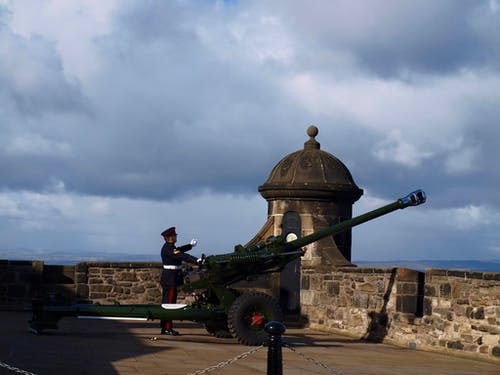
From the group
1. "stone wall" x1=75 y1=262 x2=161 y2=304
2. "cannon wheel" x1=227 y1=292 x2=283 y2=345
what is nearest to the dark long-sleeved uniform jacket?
"cannon wheel" x1=227 y1=292 x2=283 y2=345

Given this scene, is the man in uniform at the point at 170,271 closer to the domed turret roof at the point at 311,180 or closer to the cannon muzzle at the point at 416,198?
the cannon muzzle at the point at 416,198

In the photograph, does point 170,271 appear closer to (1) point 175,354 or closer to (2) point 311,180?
(1) point 175,354

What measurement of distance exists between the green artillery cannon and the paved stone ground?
0.24m

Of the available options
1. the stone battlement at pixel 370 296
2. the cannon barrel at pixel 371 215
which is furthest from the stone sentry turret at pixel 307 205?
the cannon barrel at pixel 371 215

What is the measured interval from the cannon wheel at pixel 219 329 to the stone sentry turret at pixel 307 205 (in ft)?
12.4

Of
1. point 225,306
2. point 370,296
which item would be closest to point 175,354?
point 225,306

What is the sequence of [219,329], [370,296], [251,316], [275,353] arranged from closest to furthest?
[275,353] → [251,316] → [219,329] → [370,296]

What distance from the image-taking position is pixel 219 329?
12.3 metres

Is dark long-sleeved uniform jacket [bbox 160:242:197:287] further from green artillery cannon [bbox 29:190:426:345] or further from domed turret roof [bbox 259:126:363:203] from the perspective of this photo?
domed turret roof [bbox 259:126:363:203]

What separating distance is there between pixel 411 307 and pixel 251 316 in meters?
2.64

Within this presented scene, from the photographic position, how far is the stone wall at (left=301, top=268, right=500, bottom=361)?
447 inches

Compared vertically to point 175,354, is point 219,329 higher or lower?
higher

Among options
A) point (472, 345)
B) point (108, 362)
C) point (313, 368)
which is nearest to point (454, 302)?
point (472, 345)

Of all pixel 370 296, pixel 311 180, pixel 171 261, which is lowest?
pixel 370 296
